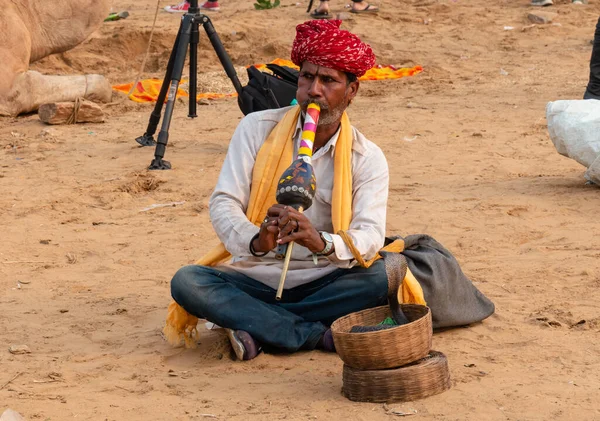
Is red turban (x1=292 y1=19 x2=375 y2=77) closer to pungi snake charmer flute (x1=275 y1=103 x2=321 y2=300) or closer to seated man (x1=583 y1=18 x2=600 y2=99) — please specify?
pungi snake charmer flute (x1=275 y1=103 x2=321 y2=300)

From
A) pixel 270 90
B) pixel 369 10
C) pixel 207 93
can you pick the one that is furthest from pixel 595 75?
pixel 369 10

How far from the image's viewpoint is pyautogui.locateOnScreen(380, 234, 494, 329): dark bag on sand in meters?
4.16

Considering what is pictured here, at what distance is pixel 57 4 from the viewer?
9812 mm

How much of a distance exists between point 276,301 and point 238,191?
453mm

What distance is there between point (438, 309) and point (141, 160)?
383cm

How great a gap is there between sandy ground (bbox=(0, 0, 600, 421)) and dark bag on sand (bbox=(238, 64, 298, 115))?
552mm

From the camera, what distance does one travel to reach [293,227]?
139 inches

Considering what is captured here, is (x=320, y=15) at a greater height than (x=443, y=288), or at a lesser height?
lesser

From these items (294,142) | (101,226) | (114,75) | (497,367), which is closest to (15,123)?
(114,75)

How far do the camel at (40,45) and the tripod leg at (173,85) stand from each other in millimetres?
2323

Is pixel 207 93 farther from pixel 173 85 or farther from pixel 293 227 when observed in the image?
pixel 293 227

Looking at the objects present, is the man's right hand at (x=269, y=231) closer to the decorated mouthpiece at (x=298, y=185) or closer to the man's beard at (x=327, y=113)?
the decorated mouthpiece at (x=298, y=185)

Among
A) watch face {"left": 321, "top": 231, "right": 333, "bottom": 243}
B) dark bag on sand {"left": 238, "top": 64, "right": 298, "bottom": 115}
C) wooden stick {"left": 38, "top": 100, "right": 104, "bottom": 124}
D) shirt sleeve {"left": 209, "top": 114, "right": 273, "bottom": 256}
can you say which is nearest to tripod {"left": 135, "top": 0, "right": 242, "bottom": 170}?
dark bag on sand {"left": 238, "top": 64, "right": 298, "bottom": 115}

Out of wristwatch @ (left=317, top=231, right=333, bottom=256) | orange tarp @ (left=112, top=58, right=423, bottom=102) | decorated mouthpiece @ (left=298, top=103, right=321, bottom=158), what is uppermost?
decorated mouthpiece @ (left=298, top=103, right=321, bottom=158)
